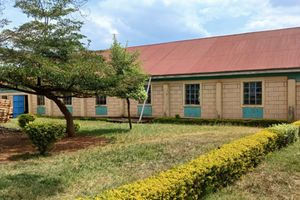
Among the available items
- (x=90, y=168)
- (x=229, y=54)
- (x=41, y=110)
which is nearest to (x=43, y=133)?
(x=90, y=168)

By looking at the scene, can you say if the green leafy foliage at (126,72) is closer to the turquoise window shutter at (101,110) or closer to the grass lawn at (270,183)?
the grass lawn at (270,183)

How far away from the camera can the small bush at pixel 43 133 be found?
9.62 m

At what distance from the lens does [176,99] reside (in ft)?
70.5

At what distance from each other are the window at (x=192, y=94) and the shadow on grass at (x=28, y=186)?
14.5m

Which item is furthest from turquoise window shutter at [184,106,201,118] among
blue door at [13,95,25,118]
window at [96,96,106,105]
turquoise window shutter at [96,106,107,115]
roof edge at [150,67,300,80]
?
blue door at [13,95,25,118]

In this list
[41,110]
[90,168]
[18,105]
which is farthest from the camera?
[18,105]

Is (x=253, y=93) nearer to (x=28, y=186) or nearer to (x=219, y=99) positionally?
(x=219, y=99)

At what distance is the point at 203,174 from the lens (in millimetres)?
5859

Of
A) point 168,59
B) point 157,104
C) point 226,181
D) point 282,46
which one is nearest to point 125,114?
point 157,104

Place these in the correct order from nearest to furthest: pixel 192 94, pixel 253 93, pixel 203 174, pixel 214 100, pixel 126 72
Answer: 1. pixel 203 174
2. pixel 126 72
3. pixel 253 93
4. pixel 214 100
5. pixel 192 94

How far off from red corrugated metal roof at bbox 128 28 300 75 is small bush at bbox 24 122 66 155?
459 inches

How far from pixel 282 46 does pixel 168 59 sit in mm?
7306

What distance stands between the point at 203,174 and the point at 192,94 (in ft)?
50.0

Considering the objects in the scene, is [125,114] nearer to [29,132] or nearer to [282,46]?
[282,46]
